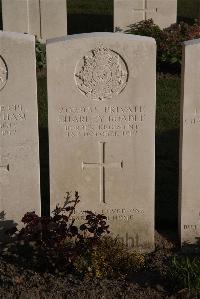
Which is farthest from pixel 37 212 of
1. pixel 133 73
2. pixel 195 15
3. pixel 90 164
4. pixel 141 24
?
pixel 195 15

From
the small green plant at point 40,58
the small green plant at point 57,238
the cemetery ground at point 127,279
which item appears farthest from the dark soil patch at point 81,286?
the small green plant at point 40,58

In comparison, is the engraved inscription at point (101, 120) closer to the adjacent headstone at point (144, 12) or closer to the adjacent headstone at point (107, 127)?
the adjacent headstone at point (107, 127)

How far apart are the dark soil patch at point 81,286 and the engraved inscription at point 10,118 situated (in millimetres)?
1200

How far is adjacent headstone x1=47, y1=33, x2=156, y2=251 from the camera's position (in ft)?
19.2

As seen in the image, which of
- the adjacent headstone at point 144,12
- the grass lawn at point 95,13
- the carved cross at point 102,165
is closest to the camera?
the carved cross at point 102,165

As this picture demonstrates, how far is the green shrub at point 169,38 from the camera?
41.2 feet

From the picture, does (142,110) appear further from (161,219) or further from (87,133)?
(161,219)

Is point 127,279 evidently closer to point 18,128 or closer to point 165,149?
point 18,128

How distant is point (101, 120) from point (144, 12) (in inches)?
315

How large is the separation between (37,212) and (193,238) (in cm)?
154

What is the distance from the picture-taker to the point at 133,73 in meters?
5.93

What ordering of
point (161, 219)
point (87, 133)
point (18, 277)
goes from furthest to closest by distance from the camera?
point (161, 219), point (87, 133), point (18, 277)

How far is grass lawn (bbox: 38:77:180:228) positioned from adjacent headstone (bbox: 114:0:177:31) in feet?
5.98

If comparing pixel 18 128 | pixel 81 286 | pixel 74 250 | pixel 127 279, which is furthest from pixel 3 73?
pixel 127 279
